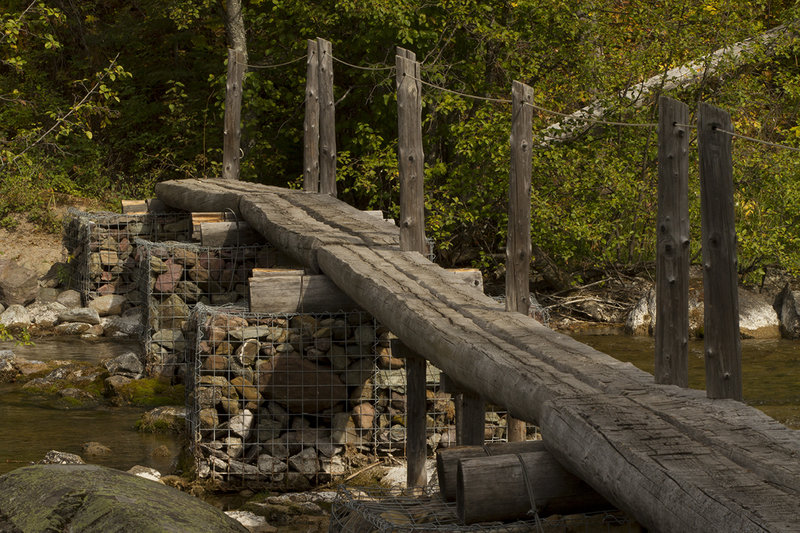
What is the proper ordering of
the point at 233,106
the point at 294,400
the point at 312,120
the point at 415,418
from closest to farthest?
the point at 415,418 < the point at 294,400 < the point at 312,120 < the point at 233,106

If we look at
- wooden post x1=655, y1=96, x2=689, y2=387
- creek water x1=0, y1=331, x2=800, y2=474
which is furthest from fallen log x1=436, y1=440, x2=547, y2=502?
creek water x1=0, y1=331, x2=800, y2=474

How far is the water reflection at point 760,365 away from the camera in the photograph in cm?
997

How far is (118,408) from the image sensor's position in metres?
9.77

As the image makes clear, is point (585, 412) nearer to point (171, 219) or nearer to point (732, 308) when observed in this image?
point (732, 308)

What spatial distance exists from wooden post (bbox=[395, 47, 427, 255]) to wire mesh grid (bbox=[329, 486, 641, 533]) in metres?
3.42

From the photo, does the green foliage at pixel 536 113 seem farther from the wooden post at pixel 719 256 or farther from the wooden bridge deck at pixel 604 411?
the wooden post at pixel 719 256

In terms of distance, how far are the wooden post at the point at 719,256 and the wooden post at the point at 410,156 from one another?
3808 millimetres

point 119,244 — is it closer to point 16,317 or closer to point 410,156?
point 16,317

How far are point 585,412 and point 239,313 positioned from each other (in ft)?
14.2

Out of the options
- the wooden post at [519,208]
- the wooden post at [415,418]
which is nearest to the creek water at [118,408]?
the wooden post at [415,418]

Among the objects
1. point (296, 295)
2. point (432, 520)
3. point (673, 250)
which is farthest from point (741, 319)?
point (432, 520)

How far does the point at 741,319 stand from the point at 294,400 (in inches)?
315

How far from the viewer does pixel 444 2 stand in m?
14.3

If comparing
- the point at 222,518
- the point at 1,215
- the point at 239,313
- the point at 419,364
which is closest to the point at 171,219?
the point at 1,215
